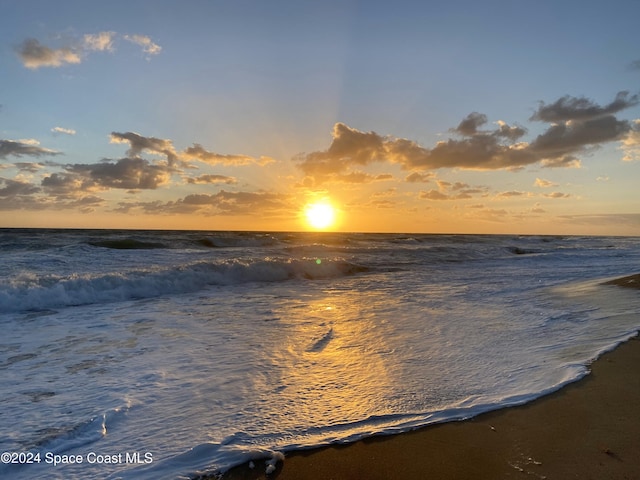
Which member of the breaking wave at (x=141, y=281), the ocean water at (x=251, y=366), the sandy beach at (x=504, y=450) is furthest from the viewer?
the breaking wave at (x=141, y=281)

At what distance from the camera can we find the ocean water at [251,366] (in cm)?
335

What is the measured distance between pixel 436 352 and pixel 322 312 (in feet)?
11.9

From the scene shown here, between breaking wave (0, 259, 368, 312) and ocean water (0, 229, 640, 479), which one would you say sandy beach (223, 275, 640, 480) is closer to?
ocean water (0, 229, 640, 479)

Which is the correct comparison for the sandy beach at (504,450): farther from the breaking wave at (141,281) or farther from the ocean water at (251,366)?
the breaking wave at (141,281)

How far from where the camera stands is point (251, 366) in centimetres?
520

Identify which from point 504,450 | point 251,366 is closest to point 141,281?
point 251,366

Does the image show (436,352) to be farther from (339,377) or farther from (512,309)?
(512,309)

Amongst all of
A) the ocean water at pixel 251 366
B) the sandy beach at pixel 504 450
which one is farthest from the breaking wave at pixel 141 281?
the sandy beach at pixel 504 450

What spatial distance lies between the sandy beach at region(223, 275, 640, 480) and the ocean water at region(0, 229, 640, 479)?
169mm

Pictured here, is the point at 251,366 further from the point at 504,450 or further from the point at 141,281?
the point at 141,281

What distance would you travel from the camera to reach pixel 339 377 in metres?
4.71

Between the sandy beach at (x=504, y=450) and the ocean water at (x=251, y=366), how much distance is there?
0.17m

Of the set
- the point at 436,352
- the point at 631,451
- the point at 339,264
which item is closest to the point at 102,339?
the point at 436,352

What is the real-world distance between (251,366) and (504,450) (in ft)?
10.3
